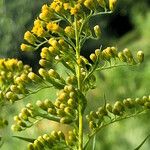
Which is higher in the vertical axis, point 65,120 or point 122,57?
point 122,57

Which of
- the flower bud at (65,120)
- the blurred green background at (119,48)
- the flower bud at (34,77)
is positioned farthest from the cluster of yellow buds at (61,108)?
the blurred green background at (119,48)

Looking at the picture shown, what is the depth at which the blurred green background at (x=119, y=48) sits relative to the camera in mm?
9578

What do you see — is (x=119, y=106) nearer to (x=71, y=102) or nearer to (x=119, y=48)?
(x=71, y=102)

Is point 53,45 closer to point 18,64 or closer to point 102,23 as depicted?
point 18,64

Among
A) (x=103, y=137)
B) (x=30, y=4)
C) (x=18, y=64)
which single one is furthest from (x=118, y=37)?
(x=18, y=64)

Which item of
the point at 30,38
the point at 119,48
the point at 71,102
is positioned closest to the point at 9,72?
the point at 30,38

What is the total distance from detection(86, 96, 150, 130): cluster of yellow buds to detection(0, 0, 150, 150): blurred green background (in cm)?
562

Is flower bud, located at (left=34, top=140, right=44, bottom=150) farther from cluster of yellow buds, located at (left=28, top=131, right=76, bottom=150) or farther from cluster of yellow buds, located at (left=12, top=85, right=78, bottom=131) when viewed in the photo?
cluster of yellow buds, located at (left=12, top=85, right=78, bottom=131)

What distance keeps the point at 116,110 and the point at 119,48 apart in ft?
64.6

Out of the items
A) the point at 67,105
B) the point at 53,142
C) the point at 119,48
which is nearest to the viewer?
the point at 67,105

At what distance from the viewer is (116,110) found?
290 cm

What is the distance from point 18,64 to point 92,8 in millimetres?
402

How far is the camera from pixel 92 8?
2.99 meters

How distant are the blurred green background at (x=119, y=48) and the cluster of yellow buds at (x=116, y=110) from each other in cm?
562
